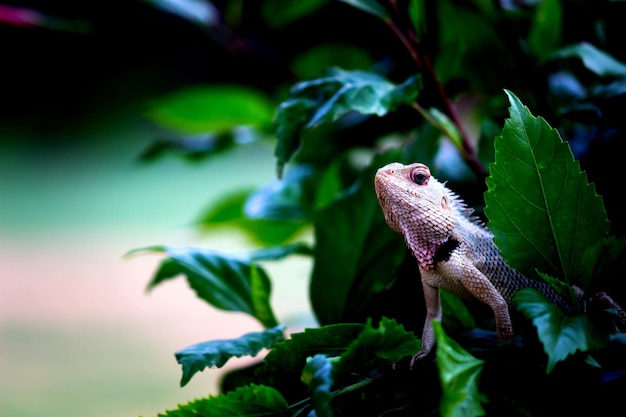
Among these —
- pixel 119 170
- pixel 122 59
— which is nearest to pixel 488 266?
pixel 119 170

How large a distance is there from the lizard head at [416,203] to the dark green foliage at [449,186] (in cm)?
7

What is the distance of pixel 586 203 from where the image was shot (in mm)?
494

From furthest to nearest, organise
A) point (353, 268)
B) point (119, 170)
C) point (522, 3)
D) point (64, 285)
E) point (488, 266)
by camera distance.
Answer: point (119, 170), point (64, 285), point (522, 3), point (353, 268), point (488, 266)

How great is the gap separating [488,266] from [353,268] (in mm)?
207

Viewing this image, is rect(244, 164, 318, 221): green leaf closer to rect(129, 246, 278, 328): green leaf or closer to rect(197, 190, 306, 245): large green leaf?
rect(197, 190, 306, 245): large green leaf

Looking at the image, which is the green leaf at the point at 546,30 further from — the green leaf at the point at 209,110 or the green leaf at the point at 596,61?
the green leaf at the point at 209,110

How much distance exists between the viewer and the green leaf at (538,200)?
19.2 inches

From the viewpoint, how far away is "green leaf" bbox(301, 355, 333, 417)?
0.44m

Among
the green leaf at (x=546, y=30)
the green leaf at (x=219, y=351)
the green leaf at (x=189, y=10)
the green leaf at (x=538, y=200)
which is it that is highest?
the green leaf at (x=189, y=10)

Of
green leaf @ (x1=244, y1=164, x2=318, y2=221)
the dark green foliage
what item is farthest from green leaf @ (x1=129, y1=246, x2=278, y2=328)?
green leaf @ (x1=244, y1=164, x2=318, y2=221)

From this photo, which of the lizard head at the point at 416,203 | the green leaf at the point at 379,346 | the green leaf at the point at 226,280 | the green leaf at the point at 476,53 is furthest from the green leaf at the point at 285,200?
the green leaf at the point at 379,346

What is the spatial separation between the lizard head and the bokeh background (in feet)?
2.04

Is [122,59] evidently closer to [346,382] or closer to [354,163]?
[354,163]

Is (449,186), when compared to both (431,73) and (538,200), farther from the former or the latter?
(538,200)
